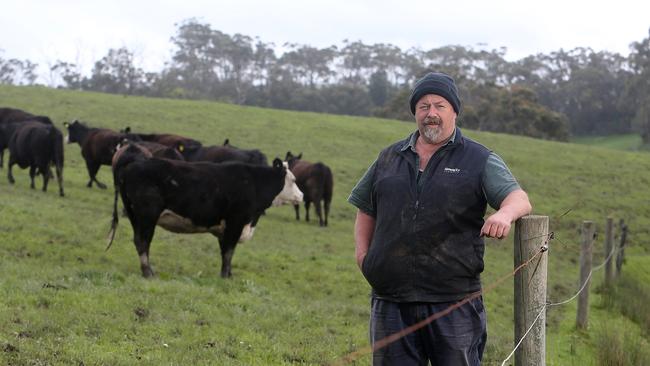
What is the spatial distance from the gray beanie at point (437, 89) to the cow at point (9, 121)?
62.4 ft

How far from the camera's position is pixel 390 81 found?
9300 centimetres

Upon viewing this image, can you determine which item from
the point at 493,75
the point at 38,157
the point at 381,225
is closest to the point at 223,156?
the point at 38,157

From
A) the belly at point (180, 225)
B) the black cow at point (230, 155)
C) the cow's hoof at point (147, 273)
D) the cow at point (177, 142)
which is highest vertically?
the cow at point (177, 142)

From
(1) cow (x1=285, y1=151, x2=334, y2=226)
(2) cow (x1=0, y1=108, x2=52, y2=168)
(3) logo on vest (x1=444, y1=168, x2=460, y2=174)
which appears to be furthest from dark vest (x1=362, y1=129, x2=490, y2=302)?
(2) cow (x1=0, y1=108, x2=52, y2=168)

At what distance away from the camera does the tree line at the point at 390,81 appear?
63375mm

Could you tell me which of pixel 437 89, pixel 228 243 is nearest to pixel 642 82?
pixel 228 243

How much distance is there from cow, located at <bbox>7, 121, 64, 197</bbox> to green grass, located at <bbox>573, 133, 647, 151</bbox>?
64.5 m

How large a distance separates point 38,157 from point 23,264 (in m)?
9.19

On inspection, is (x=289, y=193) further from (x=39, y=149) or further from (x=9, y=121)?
(x=9, y=121)

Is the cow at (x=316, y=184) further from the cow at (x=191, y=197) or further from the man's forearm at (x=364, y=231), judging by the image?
the man's forearm at (x=364, y=231)

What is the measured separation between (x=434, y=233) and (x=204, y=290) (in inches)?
241

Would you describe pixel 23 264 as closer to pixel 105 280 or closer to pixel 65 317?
pixel 105 280

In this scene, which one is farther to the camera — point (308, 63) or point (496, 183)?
point (308, 63)

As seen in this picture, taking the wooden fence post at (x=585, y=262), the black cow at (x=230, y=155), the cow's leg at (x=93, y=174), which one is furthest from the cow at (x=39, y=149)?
the wooden fence post at (x=585, y=262)
